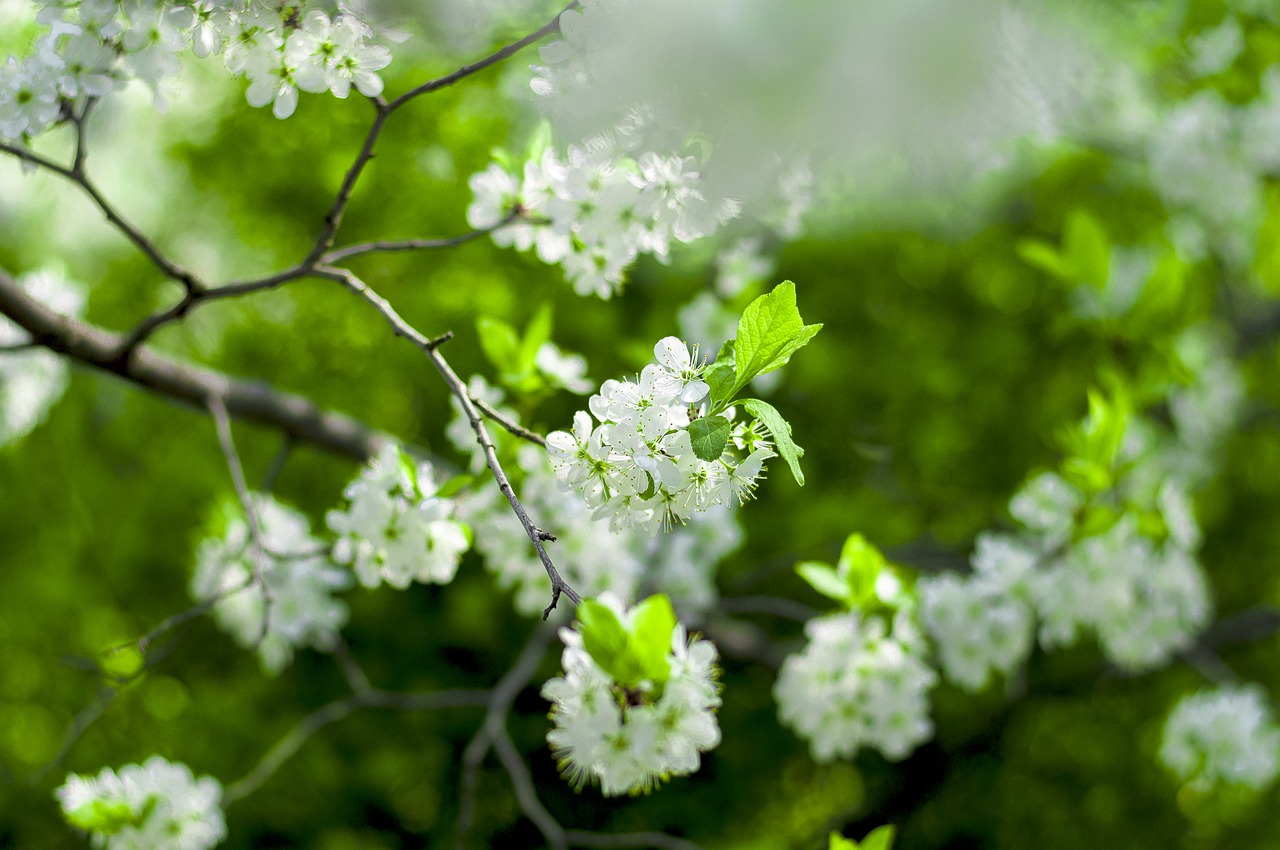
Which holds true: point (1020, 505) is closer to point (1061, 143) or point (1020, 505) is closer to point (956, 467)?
point (956, 467)

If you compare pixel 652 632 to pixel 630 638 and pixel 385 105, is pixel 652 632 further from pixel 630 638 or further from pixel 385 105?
pixel 385 105

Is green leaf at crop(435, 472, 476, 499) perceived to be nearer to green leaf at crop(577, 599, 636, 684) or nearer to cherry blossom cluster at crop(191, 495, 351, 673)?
green leaf at crop(577, 599, 636, 684)

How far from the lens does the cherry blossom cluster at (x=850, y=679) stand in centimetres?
123

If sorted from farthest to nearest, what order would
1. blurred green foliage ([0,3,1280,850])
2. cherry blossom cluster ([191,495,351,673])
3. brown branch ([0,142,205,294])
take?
1. blurred green foliage ([0,3,1280,850])
2. cherry blossom cluster ([191,495,351,673])
3. brown branch ([0,142,205,294])

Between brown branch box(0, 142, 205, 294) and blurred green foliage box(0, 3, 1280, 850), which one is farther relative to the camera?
blurred green foliage box(0, 3, 1280, 850)

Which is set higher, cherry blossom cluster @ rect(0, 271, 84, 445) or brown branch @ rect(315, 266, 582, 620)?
cherry blossom cluster @ rect(0, 271, 84, 445)

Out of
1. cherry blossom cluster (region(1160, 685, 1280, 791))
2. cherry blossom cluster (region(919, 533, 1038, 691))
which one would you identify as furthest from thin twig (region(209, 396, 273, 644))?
cherry blossom cluster (region(1160, 685, 1280, 791))

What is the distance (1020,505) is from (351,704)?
1.17 m

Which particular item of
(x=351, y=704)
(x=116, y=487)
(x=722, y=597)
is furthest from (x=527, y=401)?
(x=116, y=487)

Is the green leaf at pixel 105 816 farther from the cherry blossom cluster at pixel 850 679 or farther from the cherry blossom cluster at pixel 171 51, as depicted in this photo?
the cherry blossom cluster at pixel 850 679

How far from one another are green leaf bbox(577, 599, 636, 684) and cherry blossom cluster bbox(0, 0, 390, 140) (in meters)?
0.53

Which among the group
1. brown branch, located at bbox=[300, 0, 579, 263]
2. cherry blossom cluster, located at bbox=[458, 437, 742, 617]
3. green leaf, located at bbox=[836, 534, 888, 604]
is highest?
brown branch, located at bbox=[300, 0, 579, 263]

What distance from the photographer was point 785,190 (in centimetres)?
124

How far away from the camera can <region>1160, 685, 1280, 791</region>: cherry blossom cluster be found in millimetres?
1708
